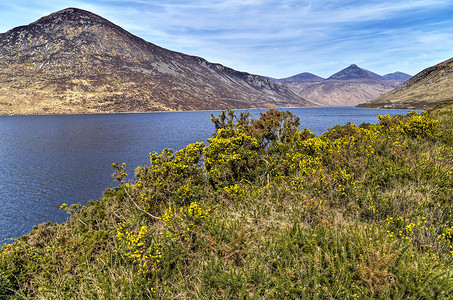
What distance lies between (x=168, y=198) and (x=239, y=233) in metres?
3.93

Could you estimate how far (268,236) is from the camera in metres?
4.84

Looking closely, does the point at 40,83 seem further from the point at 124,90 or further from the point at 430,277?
the point at 430,277

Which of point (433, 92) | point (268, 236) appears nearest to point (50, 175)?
point (268, 236)

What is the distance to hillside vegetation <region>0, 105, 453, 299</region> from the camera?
3709 millimetres

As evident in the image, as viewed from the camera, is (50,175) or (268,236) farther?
(50,175)

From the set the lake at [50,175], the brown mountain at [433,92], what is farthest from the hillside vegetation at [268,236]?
the brown mountain at [433,92]

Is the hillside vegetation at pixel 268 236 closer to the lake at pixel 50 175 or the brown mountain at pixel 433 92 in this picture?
the lake at pixel 50 175

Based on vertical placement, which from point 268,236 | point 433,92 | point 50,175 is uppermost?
point 433,92

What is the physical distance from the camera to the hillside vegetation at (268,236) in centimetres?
371

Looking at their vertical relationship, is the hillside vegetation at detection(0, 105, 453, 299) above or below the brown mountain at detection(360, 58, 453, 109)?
below

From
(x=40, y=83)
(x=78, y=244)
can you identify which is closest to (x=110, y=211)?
(x=78, y=244)

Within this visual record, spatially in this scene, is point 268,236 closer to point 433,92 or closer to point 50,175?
point 50,175

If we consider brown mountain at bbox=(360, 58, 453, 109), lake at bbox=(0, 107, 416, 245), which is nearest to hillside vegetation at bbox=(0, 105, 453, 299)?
lake at bbox=(0, 107, 416, 245)

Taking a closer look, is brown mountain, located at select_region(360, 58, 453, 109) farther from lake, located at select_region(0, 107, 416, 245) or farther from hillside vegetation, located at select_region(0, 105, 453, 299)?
lake, located at select_region(0, 107, 416, 245)
